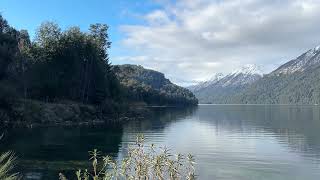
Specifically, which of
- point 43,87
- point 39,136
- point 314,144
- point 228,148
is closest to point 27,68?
point 43,87

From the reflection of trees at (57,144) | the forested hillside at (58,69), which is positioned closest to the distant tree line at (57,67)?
the forested hillside at (58,69)

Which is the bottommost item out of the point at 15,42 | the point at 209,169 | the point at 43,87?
the point at 209,169

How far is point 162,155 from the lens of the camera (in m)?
9.24

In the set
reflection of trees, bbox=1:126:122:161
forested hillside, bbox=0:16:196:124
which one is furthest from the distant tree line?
reflection of trees, bbox=1:126:122:161

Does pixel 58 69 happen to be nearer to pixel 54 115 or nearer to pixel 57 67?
pixel 57 67

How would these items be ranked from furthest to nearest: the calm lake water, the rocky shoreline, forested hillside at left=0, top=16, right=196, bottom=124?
1. forested hillside at left=0, top=16, right=196, bottom=124
2. the rocky shoreline
3. the calm lake water

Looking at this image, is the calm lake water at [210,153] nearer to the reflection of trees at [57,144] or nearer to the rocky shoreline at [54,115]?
the reflection of trees at [57,144]

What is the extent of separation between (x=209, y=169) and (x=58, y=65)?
83.0 metres

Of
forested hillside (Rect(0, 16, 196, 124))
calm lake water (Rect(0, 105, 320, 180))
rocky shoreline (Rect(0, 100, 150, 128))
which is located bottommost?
calm lake water (Rect(0, 105, 320, 180))

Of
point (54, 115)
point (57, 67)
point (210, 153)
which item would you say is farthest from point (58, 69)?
point (210, 153)

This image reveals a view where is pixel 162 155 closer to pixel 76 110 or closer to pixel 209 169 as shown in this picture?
pixel 209 169

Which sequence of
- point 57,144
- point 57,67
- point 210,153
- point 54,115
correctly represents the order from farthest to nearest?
point 57,67 < point 54,115 < point 57,144 < point 210,153

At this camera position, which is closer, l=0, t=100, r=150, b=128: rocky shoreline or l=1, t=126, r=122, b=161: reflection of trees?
l=1, t=126, r=122, b=161: reflection of trees

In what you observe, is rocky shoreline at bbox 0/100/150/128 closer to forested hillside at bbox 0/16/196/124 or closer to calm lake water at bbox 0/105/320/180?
forested hillside at bbox 0/16/196/124
